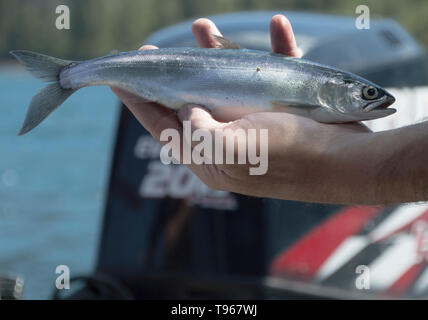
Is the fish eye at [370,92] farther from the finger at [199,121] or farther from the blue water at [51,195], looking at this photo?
the blue water at [51,195]

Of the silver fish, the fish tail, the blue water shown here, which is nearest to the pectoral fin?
the silver fish

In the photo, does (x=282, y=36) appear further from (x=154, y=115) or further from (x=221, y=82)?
(x=154, y=115)

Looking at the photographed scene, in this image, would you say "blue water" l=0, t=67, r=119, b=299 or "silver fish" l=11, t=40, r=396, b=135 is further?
"blue water" l=0, t=67, r=119, b=299

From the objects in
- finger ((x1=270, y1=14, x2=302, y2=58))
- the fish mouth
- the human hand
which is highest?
finger ((x1=270, y1=14, x2=302, y2=58))

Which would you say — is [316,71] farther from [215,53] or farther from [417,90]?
[417,90]

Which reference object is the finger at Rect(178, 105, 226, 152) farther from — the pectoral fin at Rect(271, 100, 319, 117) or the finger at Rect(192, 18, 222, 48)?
the finger at Rect(192, 18, 222, 48)

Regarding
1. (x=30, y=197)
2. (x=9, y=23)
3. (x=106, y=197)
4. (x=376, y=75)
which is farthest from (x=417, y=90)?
(x=9, y=23)

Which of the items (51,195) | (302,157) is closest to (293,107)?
(302,157)
